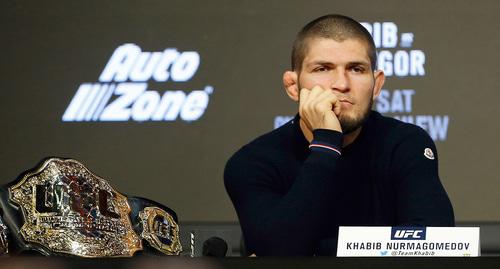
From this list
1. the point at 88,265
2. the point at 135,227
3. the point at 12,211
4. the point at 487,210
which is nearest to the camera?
the point at 88,265

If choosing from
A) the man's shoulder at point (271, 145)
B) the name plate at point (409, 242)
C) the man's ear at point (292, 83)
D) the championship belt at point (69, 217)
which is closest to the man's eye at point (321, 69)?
the man's ear at point (292, 83)

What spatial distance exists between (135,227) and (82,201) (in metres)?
0.16

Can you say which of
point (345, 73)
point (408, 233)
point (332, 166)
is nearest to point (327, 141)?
point (332, 166)

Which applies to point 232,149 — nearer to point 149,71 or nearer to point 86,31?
point 149,71

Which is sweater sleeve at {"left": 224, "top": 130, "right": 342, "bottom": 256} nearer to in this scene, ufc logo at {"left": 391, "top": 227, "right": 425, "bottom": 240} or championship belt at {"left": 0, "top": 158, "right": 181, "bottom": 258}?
championship belt at {"left": 0, "top": 158, "right": 181, "bottom": 258}

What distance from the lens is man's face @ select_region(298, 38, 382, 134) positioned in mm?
2488

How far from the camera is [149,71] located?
4.97m

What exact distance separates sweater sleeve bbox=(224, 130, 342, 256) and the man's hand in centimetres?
3

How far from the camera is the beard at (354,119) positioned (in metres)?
2.51

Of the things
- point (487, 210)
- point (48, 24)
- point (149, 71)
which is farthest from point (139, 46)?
point (487, 210)

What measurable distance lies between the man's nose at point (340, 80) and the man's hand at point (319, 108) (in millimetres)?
24

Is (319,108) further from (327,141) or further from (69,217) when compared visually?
(69,217)

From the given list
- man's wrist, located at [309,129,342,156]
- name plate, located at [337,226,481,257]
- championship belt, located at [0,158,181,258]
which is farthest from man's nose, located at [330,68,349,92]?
name plate, located at [337,226,481,257]

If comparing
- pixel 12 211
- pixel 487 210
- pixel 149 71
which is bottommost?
pixel 12 211
